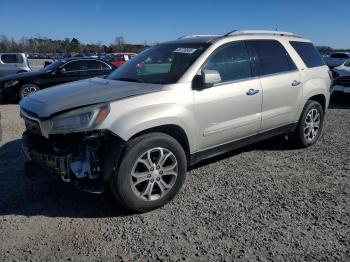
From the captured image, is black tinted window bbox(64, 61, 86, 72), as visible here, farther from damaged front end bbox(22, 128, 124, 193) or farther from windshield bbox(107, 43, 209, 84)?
damaged front end bbox(22, 128, 124, 193)

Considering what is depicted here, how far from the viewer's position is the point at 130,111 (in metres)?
3.53

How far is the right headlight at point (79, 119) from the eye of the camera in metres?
3.38

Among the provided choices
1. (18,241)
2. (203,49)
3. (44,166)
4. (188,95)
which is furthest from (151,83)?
(18,241)

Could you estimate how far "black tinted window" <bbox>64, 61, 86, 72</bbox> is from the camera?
11.6 metres

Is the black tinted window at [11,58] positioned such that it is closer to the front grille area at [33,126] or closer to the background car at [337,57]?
the front grille area at [33,126]

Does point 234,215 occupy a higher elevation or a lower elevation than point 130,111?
lower

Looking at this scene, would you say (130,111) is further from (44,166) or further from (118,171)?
(44,166)

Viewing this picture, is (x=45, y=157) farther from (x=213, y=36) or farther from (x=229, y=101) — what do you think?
(x=213, y=36)

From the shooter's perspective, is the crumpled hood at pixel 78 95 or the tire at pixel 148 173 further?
the crumpled hood at pixel 78 95

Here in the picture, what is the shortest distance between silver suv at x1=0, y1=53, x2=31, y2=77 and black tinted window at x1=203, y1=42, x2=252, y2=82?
1462 centimetres

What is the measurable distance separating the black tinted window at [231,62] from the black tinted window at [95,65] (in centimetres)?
818

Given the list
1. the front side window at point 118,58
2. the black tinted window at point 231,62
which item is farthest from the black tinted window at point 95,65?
the front side window at point 118,58

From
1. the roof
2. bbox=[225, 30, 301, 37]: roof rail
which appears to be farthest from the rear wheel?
bbox=[225, 30, 301, 37]: roof rail

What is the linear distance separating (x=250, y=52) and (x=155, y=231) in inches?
107
